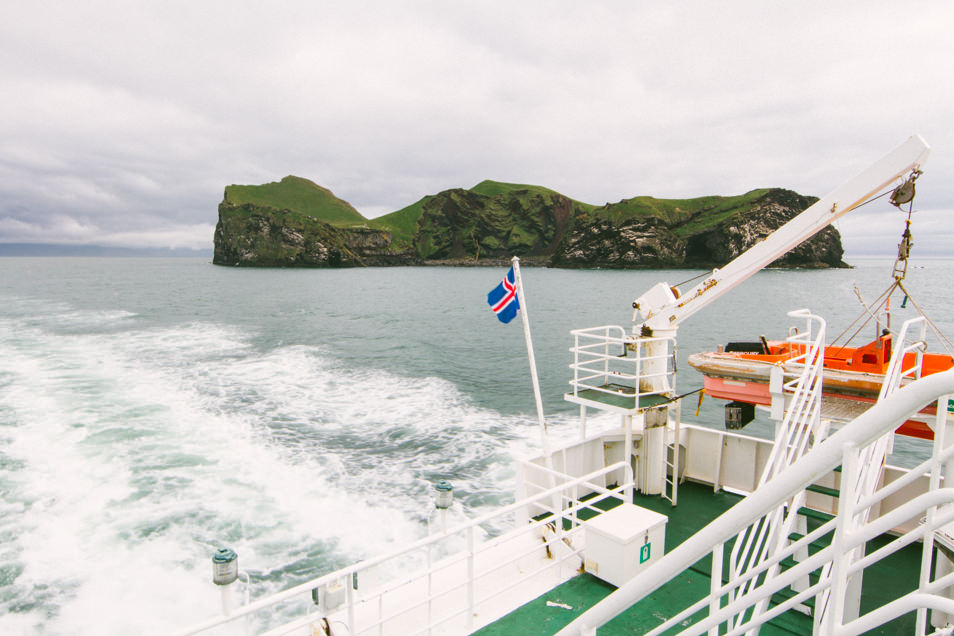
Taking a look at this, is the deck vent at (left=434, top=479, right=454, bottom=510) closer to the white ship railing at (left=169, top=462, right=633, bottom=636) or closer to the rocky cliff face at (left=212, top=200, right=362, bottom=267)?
the white ship railing at (left=169, top=462, right=633, bottom=636)

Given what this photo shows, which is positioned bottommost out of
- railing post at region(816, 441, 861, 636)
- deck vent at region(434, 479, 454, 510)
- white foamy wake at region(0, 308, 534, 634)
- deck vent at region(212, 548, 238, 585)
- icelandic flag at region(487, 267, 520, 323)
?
white foamy wake at region(0, 308, 534, 634)

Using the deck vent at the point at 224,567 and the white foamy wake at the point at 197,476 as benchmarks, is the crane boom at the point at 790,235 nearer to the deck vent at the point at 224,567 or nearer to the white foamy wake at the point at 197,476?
the white foamy wake at the point at 197,476

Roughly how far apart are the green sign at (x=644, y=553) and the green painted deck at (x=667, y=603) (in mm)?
484

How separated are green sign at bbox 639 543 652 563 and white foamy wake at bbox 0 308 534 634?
6.36 m

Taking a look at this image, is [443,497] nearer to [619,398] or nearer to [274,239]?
[619,398]

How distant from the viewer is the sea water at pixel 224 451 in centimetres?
993

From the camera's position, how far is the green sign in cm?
679

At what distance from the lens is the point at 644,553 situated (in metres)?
6.82

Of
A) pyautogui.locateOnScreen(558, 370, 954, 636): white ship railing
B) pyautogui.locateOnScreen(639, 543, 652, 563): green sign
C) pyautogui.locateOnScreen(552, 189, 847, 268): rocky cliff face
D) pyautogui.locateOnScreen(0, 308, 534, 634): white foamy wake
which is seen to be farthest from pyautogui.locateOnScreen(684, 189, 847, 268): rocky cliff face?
pyautogui.locateOnScreen(558, 370, 954, 636): white ship railing

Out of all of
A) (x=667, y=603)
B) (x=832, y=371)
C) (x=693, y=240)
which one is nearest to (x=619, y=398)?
(x=667, y=603)

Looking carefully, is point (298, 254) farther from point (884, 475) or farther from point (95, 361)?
point (884, 475)

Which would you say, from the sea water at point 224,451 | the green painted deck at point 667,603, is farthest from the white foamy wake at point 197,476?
the green painted deck at point 667,603

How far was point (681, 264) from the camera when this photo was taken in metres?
151

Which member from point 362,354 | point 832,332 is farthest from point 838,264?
point 362,354
